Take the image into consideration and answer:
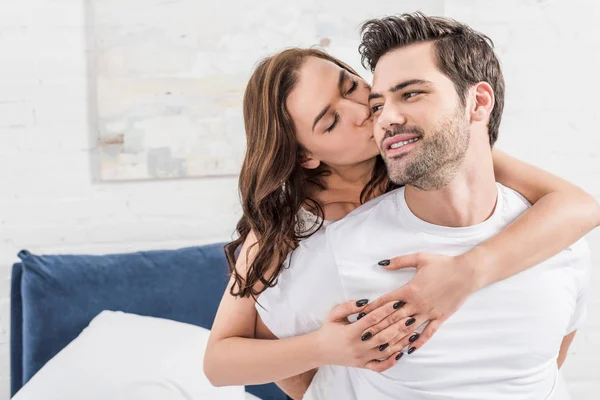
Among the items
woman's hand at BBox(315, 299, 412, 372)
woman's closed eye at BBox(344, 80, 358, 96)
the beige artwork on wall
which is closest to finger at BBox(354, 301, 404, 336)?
woman's hand at BBox(315, 299, 412, 372)

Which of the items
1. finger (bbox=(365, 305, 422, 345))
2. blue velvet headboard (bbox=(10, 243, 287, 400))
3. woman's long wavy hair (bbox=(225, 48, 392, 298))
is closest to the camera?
finger (bbox=(365, 305, 422, 345))

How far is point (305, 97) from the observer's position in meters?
1.64

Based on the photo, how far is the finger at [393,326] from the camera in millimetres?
1352

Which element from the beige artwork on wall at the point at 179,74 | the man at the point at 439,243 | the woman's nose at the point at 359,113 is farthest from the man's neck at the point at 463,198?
the beige artwork on wall at the point at 179,74

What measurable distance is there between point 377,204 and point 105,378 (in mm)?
1155

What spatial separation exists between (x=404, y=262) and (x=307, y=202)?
1.35ft

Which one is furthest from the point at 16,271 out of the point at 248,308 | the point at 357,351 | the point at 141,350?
the point at 357,351

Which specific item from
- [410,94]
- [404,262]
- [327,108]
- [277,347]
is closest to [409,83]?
[410,94]

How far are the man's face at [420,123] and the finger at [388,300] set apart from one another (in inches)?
8.6

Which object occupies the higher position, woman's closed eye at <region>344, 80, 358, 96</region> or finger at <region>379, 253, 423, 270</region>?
woman's closed eye at <region>344, 80, 358, 96</region>

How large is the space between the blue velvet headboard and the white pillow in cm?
12

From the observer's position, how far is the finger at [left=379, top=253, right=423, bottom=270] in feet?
4.56

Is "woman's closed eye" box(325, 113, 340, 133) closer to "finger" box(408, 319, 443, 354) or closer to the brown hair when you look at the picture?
the brown hair

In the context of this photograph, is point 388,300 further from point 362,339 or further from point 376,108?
point 376,108
